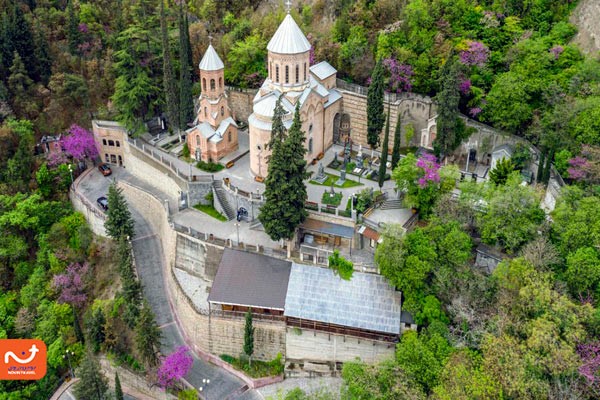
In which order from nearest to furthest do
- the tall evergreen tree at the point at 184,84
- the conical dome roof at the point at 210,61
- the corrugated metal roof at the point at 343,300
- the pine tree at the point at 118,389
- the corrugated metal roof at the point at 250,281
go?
the pine tree at the point at 118,389 → the corrugated metal roof at the point at 343,300 → the corrugated metal roof at the point at 250,281 → the conical dome roof at the point at 210,61 → the tall evergreen tree at the point at 184,84

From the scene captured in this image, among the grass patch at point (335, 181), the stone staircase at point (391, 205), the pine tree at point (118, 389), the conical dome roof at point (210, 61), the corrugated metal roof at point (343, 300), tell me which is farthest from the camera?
the conical dome roof at point (210, 61)

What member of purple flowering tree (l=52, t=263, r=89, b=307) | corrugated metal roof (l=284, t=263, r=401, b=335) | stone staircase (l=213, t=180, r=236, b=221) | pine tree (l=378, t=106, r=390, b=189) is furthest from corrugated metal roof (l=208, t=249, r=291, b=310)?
purple flowering tree (l=52, t=263, r=89, b=307)

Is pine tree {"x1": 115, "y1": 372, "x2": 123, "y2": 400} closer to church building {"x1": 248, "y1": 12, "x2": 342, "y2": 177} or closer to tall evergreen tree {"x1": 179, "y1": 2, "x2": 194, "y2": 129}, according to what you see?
church building {"x1": 248, "y1": 12, "x2": 342, "y2": 177}

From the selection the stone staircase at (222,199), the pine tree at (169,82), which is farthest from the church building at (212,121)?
the stone staircase at (222,199)

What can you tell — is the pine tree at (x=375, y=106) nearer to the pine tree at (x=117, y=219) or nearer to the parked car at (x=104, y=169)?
the pine tree at (x=117, y=219)

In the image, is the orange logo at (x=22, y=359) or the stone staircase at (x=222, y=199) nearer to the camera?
the orange logo at (x=22, y=359)

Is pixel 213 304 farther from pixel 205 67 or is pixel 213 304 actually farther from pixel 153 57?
pixel 153 57

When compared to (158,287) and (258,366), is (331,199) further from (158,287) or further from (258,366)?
(158,287)
